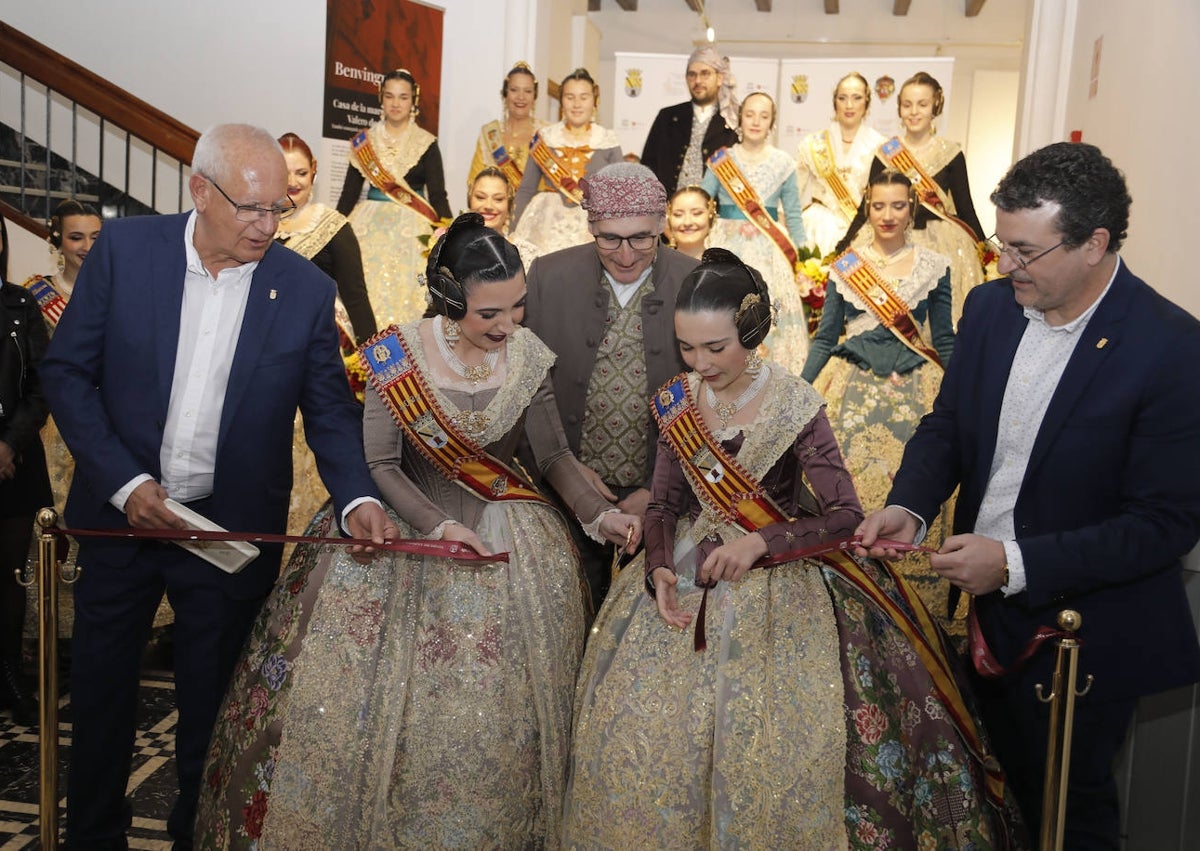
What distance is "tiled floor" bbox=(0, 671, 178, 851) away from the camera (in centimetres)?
302

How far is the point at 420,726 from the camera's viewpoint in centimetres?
242

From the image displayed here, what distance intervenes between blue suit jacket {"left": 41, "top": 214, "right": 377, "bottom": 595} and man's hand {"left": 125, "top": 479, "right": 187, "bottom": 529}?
0.05 metres

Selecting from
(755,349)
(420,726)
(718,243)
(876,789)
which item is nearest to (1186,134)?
(718,243)

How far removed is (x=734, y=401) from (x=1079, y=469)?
719 mm

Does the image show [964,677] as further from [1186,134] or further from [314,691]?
[1186,134]

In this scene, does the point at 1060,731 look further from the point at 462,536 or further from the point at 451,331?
Answer: the point at 451,331

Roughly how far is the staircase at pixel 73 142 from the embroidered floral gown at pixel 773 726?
4791 mm

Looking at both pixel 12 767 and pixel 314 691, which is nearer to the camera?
pixel 314 691

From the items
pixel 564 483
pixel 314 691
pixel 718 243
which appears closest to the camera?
pixel 314 691

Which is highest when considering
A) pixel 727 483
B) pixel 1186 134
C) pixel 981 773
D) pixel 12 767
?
pixel 1186 134

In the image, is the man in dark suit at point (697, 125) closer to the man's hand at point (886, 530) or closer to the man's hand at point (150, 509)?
the man's hand at point (886, 530)

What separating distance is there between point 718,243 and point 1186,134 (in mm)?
2037

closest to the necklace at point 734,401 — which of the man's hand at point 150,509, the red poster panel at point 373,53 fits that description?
the man's hand at point 150,509

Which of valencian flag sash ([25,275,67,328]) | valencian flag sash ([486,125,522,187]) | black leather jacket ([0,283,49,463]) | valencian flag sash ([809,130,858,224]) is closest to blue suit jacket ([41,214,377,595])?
black leather jacket ([0,283,49,463])
